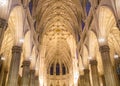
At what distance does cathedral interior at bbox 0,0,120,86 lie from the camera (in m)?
13.5

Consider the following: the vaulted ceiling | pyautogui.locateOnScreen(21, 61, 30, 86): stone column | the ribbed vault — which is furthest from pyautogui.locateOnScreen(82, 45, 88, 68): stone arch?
pyautogui.locateOnScreen(21, 61, 30, 86): stone column

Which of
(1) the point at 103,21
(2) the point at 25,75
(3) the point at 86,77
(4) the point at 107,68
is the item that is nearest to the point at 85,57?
(3) the point at 86,77

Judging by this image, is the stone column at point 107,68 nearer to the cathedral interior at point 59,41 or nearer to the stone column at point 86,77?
the cathedral interior at point 59,41

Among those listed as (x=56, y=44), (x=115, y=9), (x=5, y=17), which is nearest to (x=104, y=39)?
(x=115, y=9)

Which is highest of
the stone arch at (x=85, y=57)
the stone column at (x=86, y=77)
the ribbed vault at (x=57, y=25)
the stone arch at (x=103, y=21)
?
the ribbed vault at (x=57, y=25)

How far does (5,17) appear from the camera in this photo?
10.6m

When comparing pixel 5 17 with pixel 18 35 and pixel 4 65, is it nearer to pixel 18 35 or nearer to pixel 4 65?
pixel 18 35

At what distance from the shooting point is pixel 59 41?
1315 inches

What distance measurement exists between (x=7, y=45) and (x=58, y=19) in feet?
32.9

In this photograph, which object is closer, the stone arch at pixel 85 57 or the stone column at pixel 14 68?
the stone column at pixel 14 68

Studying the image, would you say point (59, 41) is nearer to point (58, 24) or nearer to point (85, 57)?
point (58, 24)

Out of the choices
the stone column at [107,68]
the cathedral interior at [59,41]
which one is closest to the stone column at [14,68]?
the cathedral interior at [59,41]

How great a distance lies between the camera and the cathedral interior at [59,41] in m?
13.5

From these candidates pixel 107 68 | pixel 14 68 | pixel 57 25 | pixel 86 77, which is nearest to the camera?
pixel 107 68
